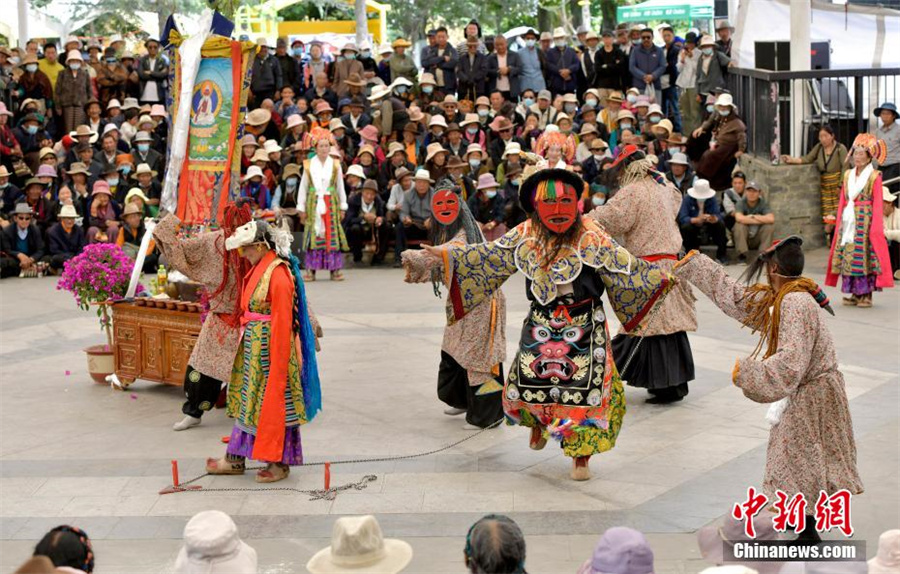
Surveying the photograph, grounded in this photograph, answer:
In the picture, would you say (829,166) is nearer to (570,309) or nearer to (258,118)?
(258,118)

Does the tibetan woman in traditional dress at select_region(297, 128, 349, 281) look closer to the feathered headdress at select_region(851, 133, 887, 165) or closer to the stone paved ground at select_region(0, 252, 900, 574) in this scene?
the stone paved ground at select_region(0, 252, 900, 574)

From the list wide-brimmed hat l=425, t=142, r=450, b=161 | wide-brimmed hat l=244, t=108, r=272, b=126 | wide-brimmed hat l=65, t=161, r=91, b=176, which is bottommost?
wide-brimmed hat l=65, t=161, r=91, b=176

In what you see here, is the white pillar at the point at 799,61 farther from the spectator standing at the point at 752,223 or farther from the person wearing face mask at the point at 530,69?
the person wearing face mask at the point at 530,69

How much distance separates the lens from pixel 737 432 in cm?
913

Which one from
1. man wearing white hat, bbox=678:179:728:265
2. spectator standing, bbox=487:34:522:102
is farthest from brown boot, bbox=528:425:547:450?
spectator standing, bbox=487:34:522:102

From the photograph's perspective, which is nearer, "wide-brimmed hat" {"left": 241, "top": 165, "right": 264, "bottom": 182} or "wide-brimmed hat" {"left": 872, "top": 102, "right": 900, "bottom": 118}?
"wide-brimmed hat" {"left": 872, "top": 102, "right": 900, "bottom": 118}

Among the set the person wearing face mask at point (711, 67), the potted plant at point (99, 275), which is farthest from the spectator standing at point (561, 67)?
the potted plant at point (99, 275)

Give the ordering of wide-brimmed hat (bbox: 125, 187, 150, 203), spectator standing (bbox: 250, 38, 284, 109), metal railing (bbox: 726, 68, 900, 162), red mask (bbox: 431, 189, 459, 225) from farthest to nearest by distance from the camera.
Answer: spectator standing (bbox: 250, 38, 284, 109)
metal railing (bbox: 726, 68, 900, 162)
wide-brimmed hat (bbox: 125, 187, 150, 203)
red mask (bbox: 431, 189, 459, 225)

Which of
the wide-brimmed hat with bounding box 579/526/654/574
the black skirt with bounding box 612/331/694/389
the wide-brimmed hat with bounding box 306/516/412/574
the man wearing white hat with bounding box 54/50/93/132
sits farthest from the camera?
the man wearing white hat with bounding box 54/50/93/132

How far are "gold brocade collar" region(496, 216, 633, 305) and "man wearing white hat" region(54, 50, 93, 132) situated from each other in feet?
44.3

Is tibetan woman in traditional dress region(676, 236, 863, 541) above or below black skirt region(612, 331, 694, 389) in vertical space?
above

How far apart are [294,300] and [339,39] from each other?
22.9m

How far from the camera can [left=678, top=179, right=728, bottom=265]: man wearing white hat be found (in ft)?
52.7

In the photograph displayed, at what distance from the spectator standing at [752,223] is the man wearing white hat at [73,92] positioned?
9568 mm
